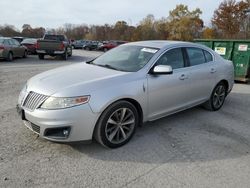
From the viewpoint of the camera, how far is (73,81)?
3736 mm

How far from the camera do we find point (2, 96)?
655 centimetres

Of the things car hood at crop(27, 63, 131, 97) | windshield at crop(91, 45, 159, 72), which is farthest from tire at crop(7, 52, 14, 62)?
car hood at crop(27, 63, 131, 97)

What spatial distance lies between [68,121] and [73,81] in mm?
660

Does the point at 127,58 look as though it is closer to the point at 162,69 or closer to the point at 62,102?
the point at 162,69

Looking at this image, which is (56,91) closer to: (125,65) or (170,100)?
(125,65)

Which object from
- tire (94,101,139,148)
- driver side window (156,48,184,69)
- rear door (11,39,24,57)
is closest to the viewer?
tire (94,101,139,148)

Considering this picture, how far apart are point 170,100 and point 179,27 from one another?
60274 millimetres

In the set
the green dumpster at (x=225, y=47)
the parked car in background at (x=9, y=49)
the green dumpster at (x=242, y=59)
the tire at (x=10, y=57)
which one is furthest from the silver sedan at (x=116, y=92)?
the tire at (x=10, y=57)

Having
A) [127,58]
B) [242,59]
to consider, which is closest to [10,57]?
[242,59]

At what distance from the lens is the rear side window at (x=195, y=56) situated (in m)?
5.06

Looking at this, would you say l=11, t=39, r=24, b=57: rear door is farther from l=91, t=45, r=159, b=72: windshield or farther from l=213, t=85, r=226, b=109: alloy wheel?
l=213, t=85, r=226, b=109: alloy wheel

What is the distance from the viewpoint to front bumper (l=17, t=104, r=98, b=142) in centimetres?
335

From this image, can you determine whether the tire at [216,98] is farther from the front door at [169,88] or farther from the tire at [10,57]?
the tire at [10,57]

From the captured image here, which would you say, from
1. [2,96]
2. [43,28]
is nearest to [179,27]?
[43,28]
